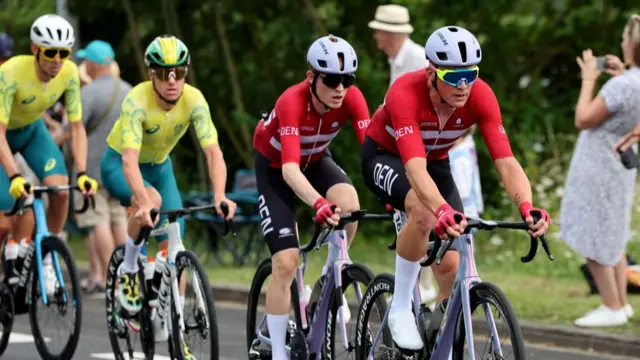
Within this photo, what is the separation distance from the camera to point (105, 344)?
10781mm

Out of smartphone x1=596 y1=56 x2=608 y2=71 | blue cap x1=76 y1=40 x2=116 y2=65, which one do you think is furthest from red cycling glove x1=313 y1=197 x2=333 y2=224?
blue cap x1=76 y1=40 x2=116 y2=65

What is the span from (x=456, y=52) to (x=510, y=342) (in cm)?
140

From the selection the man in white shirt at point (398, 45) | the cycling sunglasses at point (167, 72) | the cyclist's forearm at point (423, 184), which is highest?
the man in white shirt at point (398, 45)

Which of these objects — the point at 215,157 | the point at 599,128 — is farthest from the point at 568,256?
the point at 215,157

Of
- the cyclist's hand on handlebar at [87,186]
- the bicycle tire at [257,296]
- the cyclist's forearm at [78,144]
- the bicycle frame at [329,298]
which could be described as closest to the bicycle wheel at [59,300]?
the cyclist's hand on handlebar at [87,186]

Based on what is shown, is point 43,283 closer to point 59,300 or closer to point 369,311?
point 59,300

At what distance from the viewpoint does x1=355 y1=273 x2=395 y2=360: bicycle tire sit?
7637 mm

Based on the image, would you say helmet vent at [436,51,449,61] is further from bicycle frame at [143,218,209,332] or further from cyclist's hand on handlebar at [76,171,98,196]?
cyclist's hand on handlebar at [76,171,98,196]

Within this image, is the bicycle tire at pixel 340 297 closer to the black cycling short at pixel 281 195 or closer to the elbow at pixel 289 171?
the black cycling short at pixel 281 195

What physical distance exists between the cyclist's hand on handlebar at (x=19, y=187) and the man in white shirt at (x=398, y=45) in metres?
3.38

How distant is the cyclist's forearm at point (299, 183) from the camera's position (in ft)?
25.2

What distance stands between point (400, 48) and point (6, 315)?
3859 mm

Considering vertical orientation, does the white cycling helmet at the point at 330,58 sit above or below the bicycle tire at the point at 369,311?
above

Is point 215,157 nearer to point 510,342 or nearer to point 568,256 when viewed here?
point 510,342
